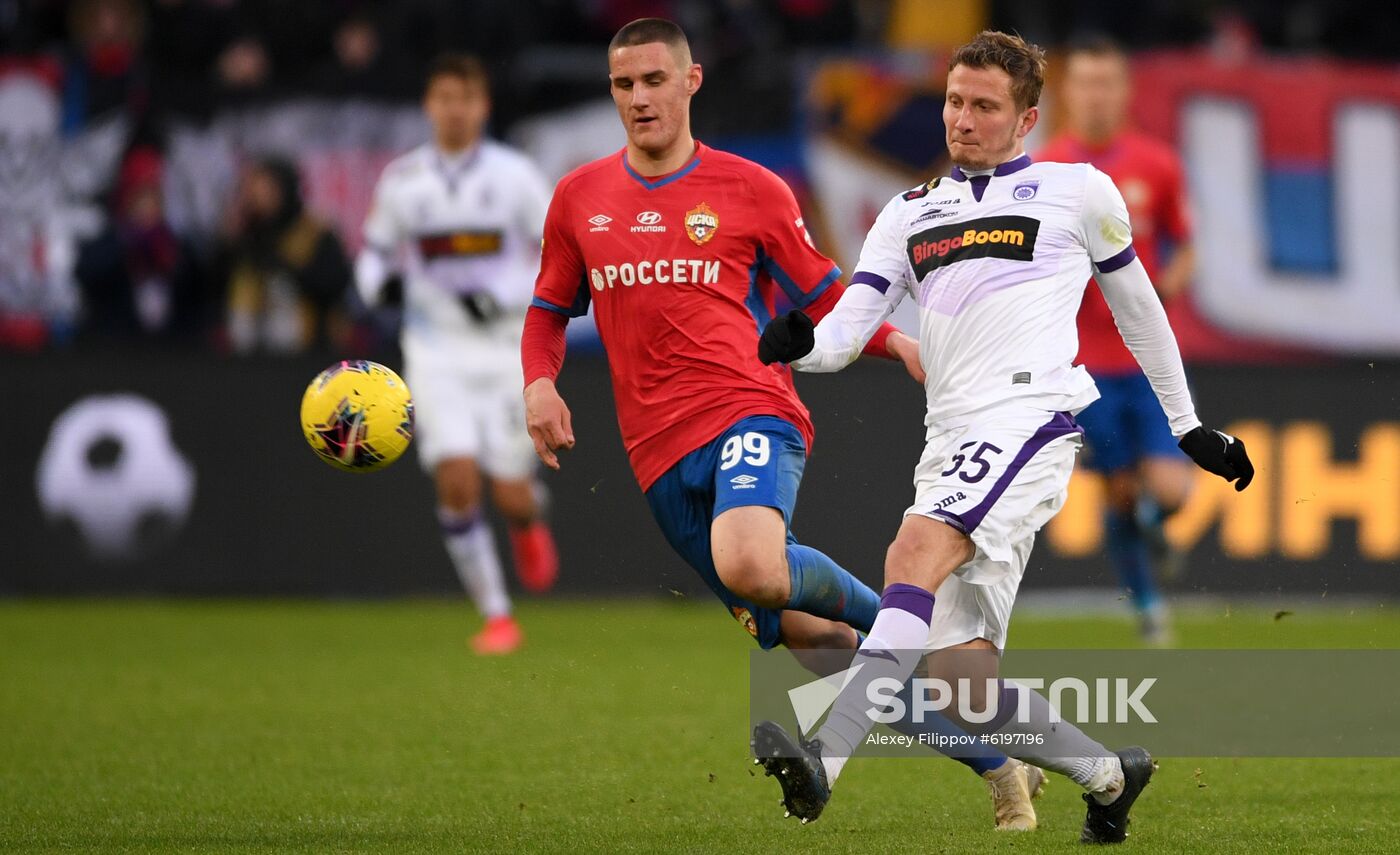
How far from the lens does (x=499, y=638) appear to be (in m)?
11.1

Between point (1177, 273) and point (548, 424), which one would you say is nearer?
point (548, 424)

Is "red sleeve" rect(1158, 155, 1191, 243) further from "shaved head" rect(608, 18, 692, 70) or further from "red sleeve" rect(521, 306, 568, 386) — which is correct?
"red sleeve" rect(521, 306, 568, 386)

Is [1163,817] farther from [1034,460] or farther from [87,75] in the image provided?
[87,75]

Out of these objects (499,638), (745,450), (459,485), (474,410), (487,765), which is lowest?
(499,638)

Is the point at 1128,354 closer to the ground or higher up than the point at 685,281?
closer to the ground

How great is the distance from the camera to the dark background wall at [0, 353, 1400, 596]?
13.1 metres

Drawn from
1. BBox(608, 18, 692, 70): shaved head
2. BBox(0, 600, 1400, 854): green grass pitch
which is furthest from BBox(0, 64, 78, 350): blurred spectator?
BBox(608, 18, 692, 70): shaved head

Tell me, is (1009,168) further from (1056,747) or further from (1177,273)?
(1177,273)

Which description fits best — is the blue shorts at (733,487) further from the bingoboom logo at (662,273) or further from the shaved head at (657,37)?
the shaved head at (657,37)

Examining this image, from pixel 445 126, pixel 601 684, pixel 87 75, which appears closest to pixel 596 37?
pixel 87 75

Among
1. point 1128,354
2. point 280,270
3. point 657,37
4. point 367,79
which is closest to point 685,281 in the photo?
point 657,37

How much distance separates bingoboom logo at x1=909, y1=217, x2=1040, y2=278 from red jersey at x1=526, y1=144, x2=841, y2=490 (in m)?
0.75

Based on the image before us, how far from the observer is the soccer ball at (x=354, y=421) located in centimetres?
648

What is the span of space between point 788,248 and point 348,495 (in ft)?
25.3
